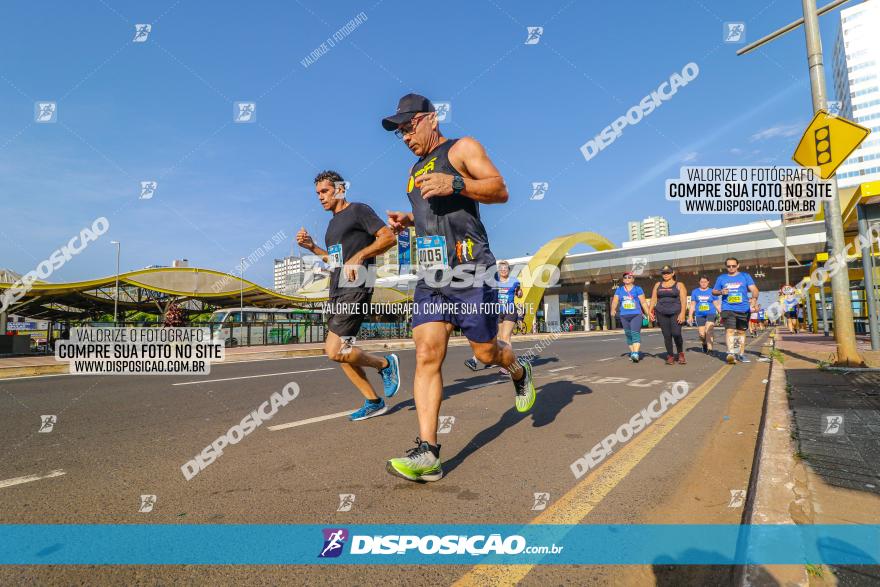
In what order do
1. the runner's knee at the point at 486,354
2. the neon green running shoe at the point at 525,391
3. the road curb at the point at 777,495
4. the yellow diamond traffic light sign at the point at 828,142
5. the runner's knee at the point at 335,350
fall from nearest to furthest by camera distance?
the road curb at the point at 777,495 → the runner's knee at the point at 486,354 → the neon green running shoe at the point at 525,391 → the runner's knee at the point at 335,350 → the yellow diamond traffic light sign at the point at 828,142

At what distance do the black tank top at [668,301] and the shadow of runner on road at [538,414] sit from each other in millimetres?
3490

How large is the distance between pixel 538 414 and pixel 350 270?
2241mm

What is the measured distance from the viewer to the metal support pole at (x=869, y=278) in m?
8.75

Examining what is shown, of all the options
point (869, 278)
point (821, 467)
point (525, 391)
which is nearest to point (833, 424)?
point (821, 467)

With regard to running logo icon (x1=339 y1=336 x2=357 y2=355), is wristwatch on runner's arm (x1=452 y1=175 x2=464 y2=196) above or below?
above

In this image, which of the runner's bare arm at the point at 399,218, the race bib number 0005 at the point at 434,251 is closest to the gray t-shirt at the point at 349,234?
the runner's bare arm at the point at 399,218

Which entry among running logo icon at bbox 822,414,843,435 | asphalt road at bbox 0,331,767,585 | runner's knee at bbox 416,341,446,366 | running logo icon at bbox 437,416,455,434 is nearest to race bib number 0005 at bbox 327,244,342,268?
asphalt road at bbox 0,331,767,585

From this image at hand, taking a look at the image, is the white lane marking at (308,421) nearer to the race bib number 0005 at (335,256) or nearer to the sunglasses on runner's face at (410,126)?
the race bib number 0005 at (335,256)

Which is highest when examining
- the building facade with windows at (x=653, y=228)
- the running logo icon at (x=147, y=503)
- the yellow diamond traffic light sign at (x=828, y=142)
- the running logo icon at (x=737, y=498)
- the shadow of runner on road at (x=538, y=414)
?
the building facade with windows at (x=653, y=228)

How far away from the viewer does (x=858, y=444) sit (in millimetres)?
2629

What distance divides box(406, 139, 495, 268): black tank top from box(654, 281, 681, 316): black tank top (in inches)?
278

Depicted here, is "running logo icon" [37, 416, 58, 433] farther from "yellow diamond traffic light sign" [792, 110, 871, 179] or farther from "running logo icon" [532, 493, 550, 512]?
"yellow diamond traffic light sign" [792, 110, 871, 179]

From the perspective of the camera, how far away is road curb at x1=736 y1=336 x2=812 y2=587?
1315 mm

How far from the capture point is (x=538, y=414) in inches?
168
